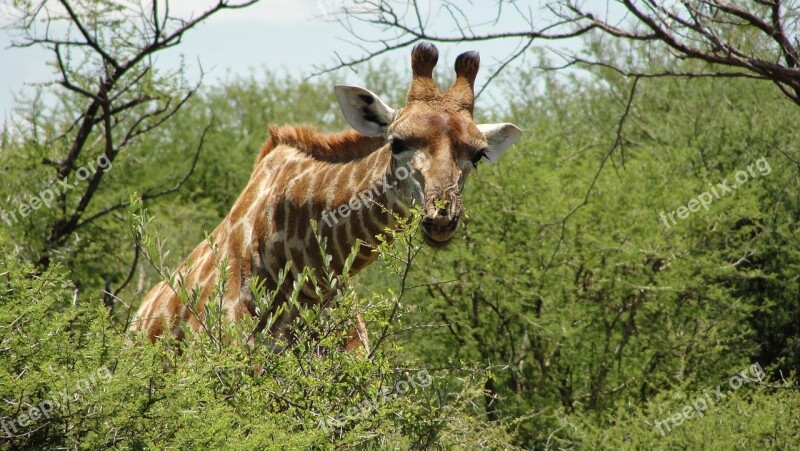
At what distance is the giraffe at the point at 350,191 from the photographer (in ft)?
18.3

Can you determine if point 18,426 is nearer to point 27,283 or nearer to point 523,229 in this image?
point 27,283

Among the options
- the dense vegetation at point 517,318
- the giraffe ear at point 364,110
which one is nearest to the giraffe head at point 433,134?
the giraffe ear at point 364,110

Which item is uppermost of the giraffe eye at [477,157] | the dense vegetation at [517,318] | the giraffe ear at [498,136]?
the giraffe ear at [498,136]

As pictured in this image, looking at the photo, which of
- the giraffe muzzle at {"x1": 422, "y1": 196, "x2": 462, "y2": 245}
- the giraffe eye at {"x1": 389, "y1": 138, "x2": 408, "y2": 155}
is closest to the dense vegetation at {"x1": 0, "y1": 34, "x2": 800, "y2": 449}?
the giraffe muzzle at {"x1": 422, "y1": 196, "x2": 462, "y2": 245}

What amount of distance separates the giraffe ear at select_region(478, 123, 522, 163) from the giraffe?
15 millimetres

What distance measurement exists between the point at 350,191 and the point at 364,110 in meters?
0.53

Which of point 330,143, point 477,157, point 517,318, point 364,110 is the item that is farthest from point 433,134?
point 517,318

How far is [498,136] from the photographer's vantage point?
6.45m

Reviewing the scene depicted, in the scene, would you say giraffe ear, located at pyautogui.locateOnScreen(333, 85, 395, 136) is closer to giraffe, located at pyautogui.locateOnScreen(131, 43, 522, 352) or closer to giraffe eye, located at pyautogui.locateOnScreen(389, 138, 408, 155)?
giraffe, located at pyautogui.locateOnScreen(131, 43, 522, 352)

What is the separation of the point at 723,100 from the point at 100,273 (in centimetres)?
817

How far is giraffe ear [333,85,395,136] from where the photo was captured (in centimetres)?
602

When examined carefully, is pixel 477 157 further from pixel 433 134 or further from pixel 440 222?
pixel 440 222

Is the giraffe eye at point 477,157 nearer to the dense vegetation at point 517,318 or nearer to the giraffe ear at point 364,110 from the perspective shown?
the giraffe ear at point 364,110

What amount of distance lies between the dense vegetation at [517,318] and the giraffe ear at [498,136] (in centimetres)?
112
